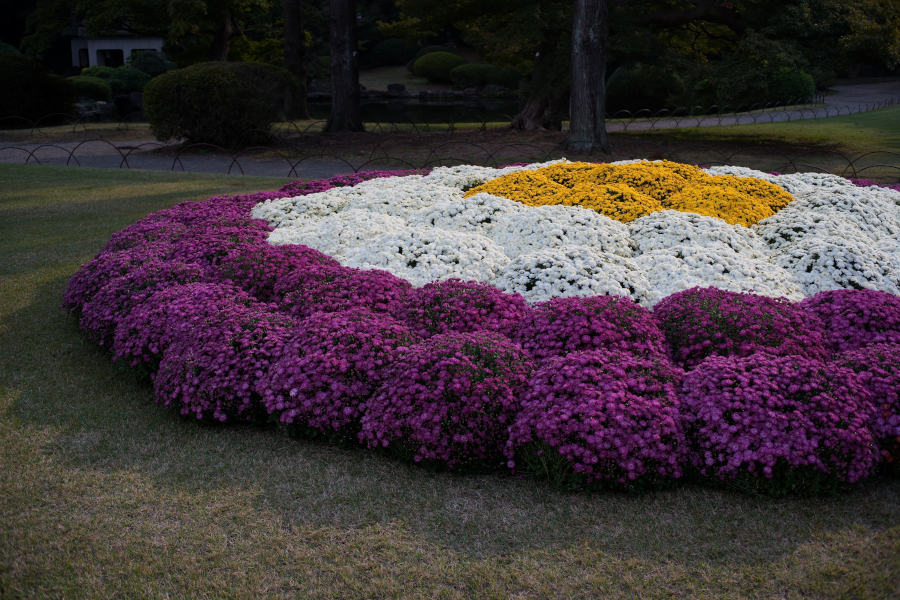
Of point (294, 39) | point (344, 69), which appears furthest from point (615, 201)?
point (294, 39)

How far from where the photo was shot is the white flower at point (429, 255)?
549cm

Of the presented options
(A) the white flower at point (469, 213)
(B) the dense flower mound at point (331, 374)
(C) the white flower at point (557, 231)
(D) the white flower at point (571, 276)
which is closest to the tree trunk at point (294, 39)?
(A) the white flower at point (469, 213)

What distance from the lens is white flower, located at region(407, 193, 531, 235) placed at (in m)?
6.49

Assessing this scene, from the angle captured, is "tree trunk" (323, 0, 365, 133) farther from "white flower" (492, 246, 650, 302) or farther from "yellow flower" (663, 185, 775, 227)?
"white flower" (492, 246, 650, 302)

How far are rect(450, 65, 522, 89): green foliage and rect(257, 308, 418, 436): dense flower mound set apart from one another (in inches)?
1460

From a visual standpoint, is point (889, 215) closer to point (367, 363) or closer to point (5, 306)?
point (367, 363)

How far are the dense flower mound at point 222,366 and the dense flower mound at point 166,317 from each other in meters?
0.12

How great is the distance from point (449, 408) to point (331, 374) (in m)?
0.78

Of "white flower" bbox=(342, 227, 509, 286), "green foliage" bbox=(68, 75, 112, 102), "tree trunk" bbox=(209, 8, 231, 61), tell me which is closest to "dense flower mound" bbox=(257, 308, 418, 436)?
"white flower" bbox=(342, 227, 509, 286)

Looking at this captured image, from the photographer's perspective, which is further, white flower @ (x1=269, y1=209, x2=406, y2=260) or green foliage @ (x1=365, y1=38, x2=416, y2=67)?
green foliage @ (x1=365, y1=38, x2=416, y2=67)

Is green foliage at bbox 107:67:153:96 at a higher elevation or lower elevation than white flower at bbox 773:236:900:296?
higher

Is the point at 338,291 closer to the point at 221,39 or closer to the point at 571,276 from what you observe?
the point at 571,276

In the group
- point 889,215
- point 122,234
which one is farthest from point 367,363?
point 889,215

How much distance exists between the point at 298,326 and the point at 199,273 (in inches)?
59.8
